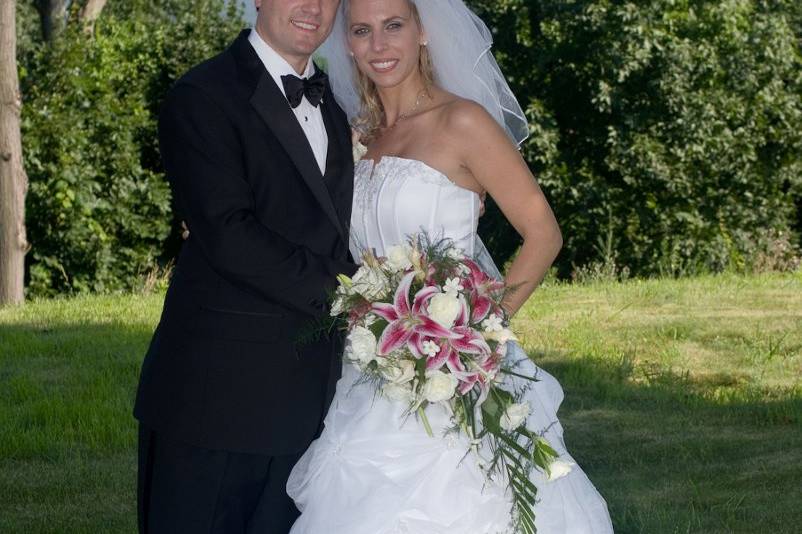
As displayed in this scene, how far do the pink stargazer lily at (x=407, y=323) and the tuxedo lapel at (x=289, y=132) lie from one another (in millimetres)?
355

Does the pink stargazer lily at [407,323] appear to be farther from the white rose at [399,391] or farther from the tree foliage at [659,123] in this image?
the tree foliage at [659,123]

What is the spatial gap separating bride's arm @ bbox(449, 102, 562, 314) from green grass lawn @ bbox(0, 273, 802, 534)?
2.11 m

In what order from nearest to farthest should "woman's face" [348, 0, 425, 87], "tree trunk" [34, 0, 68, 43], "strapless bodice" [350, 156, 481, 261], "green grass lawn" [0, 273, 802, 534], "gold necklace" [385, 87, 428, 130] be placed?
"strapless bodice" [350, 156, 481, 261], "woman's face" [348, 0, 425, 87], "gold necklace" [385, 87, 428, 130], "green grass lawn" [0, 273, 802, 534], "tree trunk" [34, 0, 68, 43]

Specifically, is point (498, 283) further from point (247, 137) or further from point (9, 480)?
point (9, 480)

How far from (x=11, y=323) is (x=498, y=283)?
7.49 meters

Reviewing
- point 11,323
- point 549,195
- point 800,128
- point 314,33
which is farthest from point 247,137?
point 800,128

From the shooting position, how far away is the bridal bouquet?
338 cm

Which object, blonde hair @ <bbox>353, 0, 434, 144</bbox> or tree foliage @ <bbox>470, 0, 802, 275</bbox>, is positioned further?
tree foliage @ <bbox>470, 0, 802, 275</bbox>

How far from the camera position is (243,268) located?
11.4ft

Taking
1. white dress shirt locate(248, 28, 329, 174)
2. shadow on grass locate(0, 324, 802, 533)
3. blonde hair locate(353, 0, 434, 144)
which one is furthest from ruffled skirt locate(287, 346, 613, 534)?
shadow on grass locate(0, 324, 802, 533)

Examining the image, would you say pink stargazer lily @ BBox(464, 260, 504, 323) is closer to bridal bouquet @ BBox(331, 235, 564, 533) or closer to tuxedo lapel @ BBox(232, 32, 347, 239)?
bridal bouquet @ BBox(331, 235, 564, 533)

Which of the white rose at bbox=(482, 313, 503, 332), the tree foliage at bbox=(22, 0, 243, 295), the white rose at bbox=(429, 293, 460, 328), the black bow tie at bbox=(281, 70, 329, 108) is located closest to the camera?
Answer: the white rose at bbox=(429, 293, 460, 328)

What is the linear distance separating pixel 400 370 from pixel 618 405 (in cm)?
450

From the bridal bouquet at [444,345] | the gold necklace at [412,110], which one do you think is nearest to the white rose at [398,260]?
the bridal bouquet at [444,345]
